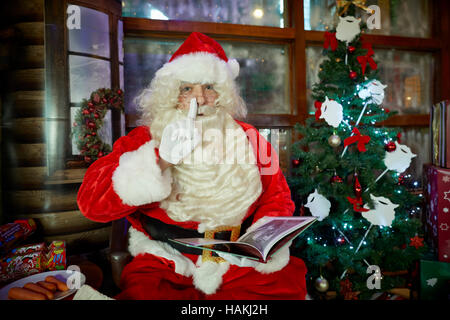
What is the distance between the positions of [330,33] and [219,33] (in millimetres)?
874

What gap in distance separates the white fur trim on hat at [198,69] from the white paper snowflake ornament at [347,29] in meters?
0.74

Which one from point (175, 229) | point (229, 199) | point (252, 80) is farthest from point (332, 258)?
point (252, 80)

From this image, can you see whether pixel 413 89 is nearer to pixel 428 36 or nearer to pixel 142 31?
pixel 428 36

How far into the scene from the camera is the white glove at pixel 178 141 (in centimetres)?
105

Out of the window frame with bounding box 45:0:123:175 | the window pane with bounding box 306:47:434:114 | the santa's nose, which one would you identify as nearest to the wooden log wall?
the window frame with bounding box 45:0:123:175

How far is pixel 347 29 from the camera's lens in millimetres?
1563

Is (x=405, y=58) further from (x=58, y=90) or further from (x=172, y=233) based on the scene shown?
(x=58, y=90)

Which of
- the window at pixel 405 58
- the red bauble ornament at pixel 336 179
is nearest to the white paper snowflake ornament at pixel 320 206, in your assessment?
the red bauble ornament at pixel 336 179

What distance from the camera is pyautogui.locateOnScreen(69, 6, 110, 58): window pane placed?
4.83 feet

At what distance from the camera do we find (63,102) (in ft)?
4.65

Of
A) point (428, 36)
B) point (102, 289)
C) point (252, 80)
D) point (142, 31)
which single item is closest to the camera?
point (102, 289)

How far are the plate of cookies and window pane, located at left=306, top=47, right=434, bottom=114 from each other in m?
2.72

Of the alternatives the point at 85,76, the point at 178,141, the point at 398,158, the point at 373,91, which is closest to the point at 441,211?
the point at 398,158
